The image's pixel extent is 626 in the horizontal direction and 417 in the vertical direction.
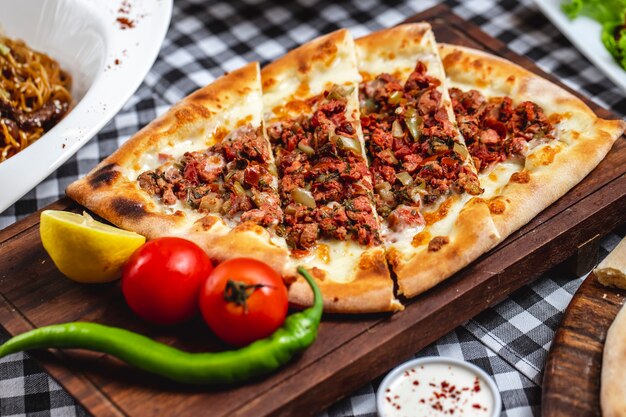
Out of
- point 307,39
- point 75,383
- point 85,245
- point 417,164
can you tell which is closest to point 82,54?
point 85,245

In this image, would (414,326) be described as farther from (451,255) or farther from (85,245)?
(85,245)

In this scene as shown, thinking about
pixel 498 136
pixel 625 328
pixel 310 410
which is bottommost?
pixel 310 410

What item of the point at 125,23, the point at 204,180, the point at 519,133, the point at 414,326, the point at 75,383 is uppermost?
the point at 125,23

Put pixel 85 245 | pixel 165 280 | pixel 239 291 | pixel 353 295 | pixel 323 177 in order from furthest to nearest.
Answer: pixel 323 177
pixel 85 245
pixel 353 295
pixel 165 280
pixel 239 291

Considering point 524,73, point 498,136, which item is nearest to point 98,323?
point 498,136

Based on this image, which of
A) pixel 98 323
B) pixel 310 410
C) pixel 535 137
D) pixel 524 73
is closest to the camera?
pixel 310 410

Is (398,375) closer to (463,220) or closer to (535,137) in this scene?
(463,220)
